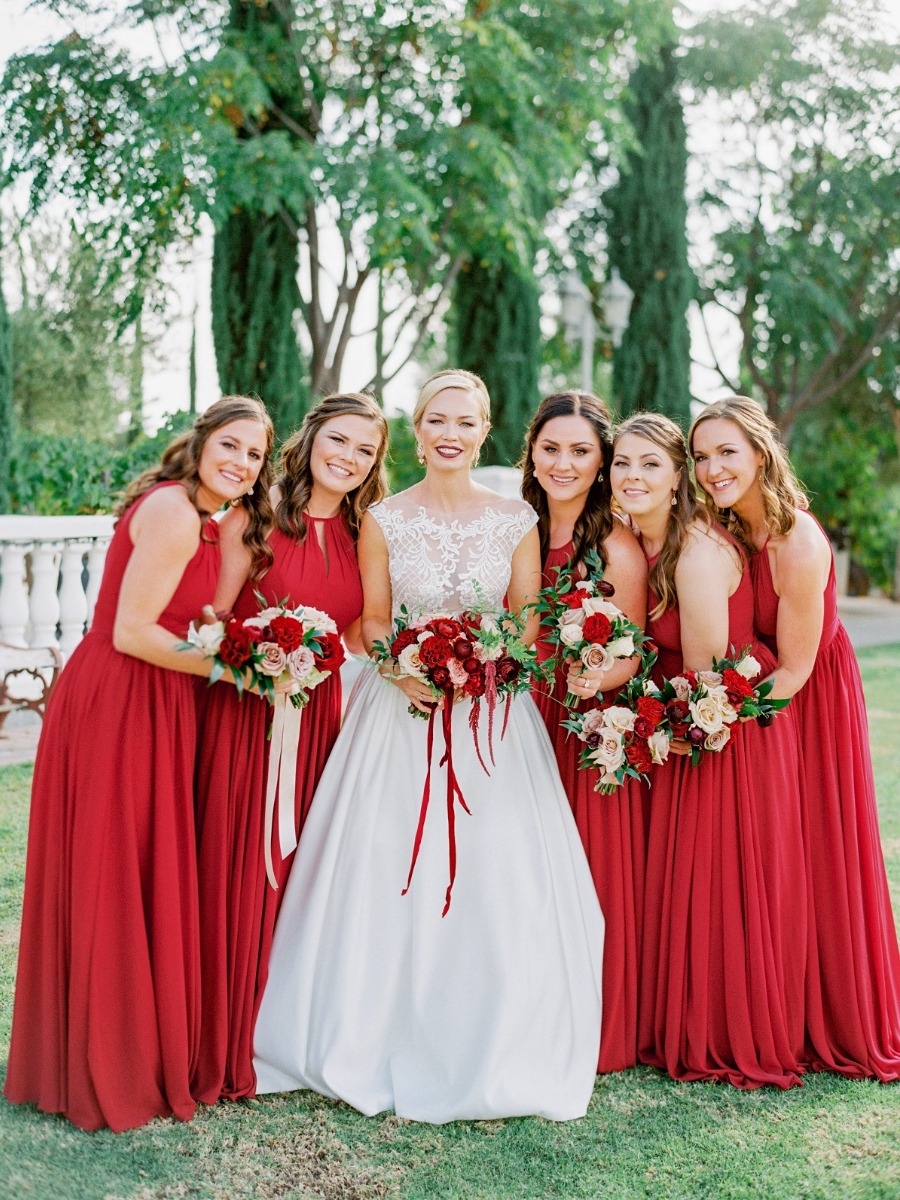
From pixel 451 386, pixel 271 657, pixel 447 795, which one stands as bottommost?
pixel 447 795

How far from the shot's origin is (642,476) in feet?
12.5

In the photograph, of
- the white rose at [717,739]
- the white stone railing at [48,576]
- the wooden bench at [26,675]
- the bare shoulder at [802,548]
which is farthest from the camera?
the white stone railing at [48,576]

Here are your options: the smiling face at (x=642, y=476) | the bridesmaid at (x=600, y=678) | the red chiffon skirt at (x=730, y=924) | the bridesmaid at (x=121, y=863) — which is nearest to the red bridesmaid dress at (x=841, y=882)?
the red chiffon skirt at (x=730, y=924)

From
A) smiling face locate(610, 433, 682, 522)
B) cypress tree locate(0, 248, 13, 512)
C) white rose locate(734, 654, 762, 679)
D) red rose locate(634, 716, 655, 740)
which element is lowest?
red rose locate(634, 716, 655, 740)

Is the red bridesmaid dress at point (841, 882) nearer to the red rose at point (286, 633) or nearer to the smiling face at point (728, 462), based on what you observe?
the smiling face at point (728, 462)

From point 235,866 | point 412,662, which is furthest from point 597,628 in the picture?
point 235,866

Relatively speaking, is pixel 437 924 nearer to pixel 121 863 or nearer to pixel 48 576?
pixel 121 863

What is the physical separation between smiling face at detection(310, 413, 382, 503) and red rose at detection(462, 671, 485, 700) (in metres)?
0.89

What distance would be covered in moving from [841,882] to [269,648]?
213cm

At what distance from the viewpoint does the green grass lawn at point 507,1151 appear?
308 centimetres

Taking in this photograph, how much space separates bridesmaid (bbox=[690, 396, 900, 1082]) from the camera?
3.79 m

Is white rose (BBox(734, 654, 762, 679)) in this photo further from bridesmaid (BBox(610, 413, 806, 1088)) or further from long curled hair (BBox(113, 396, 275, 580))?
long curled hair (BBox(113, 396, 275, 580))

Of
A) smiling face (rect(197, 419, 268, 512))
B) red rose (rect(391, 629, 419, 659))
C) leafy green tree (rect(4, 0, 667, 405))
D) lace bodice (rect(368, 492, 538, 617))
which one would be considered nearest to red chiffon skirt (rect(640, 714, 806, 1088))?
lace bodice (rect(368, 492, 538, 617))

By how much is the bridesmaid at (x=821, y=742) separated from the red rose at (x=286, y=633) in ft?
5.08
